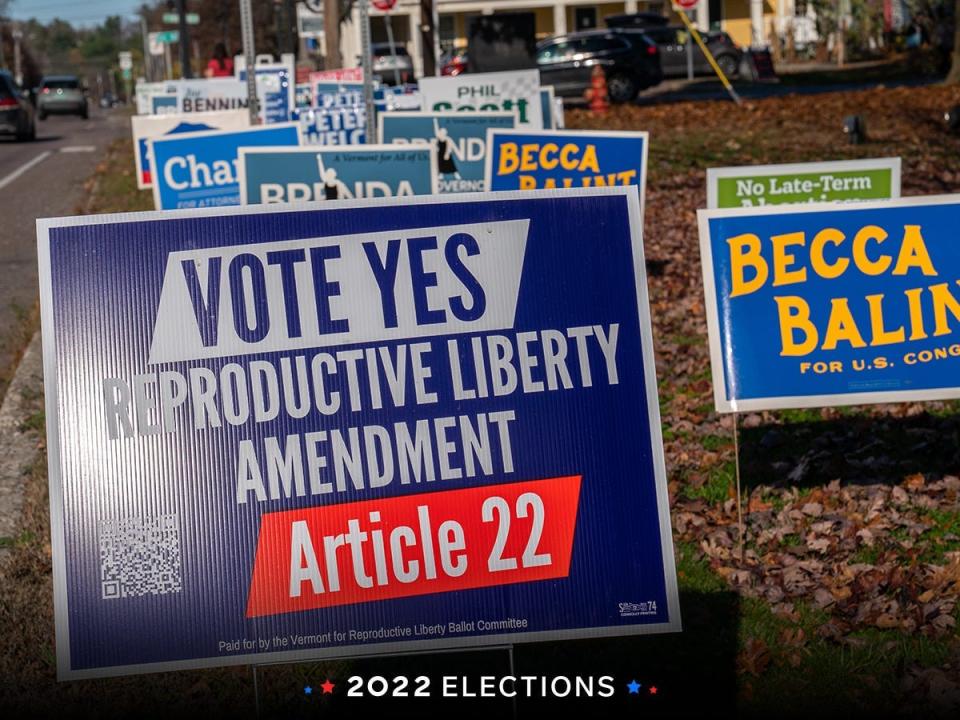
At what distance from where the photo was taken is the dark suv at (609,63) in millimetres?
33781

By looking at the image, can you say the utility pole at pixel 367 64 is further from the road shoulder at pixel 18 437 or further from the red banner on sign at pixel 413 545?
the red banner on sign at pixel 413 545

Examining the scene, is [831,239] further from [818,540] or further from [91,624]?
[91,624]

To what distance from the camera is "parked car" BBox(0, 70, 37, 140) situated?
34.6m

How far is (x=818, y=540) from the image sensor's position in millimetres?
5641

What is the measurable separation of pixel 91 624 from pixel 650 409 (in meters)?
1.50

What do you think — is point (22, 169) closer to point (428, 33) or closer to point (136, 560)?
point (428, 33)

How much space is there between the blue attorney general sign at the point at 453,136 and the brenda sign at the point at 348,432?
8.95 m

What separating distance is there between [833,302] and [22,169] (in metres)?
23.8

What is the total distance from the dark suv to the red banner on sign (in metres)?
30.6

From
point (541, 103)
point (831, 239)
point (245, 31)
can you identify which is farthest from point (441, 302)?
point (541, 103)

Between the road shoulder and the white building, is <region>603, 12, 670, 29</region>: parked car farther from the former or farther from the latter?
the road shoulder

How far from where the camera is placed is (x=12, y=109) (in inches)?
1369

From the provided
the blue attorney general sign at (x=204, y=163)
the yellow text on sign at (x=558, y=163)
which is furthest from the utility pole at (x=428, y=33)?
the yellow text on sign at (x=558, y=163)

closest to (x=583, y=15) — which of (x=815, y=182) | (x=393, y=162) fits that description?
(x=393, y=162)
